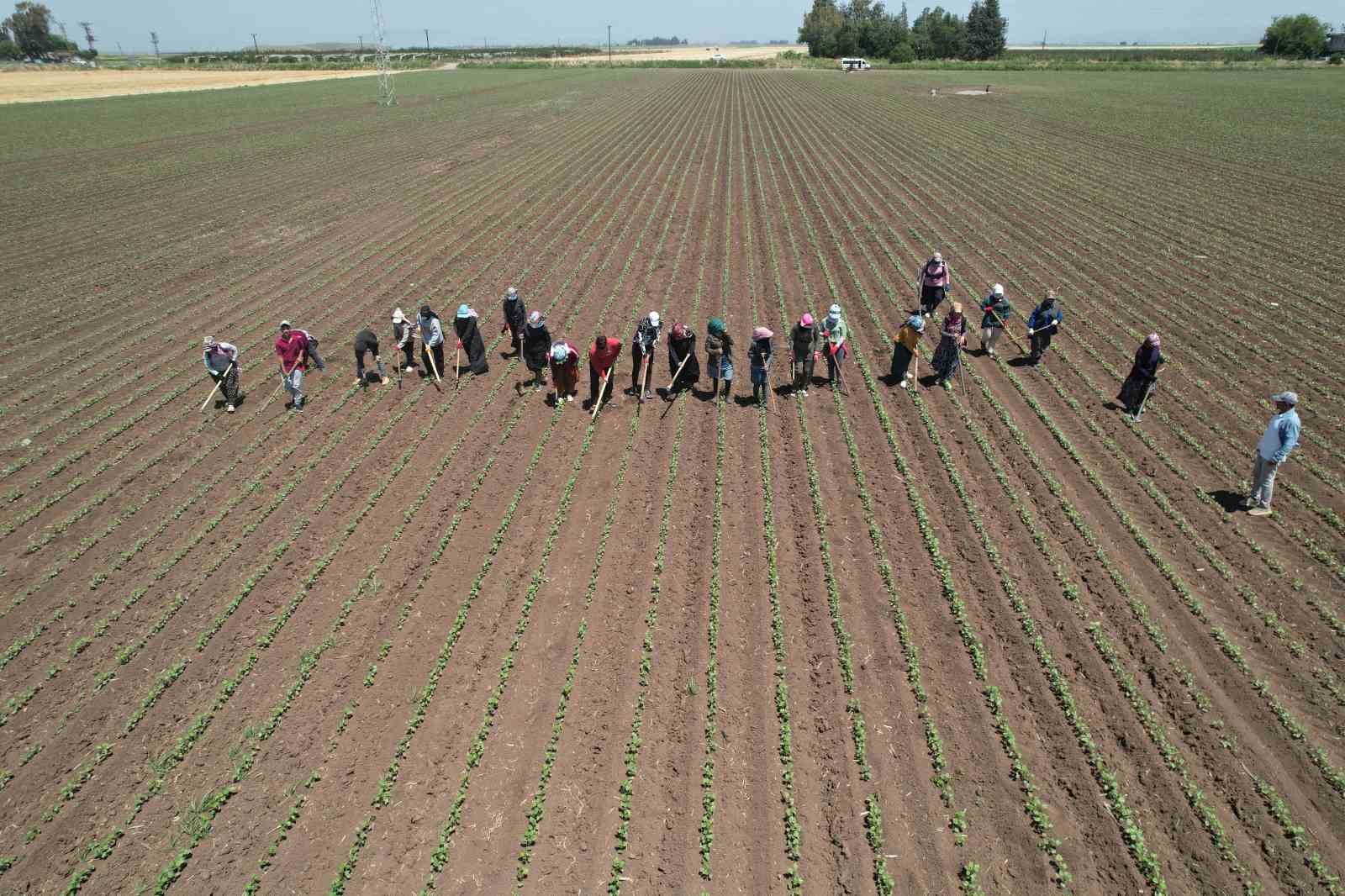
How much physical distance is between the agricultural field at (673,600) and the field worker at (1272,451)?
1.10 feet

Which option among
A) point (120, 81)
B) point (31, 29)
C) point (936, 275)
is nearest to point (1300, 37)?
point (936, 275)

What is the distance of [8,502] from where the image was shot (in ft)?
33.3

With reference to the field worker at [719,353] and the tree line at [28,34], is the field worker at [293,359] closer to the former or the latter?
the field worker at [719,353]

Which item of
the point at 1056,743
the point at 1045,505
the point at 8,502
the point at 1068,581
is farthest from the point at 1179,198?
the point at 8,502

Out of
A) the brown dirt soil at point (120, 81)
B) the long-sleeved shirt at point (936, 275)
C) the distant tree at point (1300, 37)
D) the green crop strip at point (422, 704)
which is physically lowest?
the green crop strip at point (422, 704)

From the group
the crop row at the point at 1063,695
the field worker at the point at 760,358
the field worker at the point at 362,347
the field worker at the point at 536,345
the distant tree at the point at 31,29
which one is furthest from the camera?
the distant tree at the point at 31,29

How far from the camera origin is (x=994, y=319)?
13938 mm

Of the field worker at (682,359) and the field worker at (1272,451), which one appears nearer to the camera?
the field worker at (1272,451)

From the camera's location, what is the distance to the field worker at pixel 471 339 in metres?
13.1

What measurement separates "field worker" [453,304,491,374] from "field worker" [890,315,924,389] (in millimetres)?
7622

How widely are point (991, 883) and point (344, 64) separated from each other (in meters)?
141

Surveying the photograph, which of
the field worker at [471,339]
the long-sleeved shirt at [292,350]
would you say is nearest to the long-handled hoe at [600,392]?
the field worker at [471,339]

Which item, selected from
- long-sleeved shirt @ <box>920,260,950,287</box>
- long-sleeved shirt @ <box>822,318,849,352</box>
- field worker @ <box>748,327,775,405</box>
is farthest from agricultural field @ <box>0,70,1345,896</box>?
long-sleeved shirt @ <box>920,260,950,287</box>

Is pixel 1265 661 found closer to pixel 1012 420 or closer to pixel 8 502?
pixel 1012 420
